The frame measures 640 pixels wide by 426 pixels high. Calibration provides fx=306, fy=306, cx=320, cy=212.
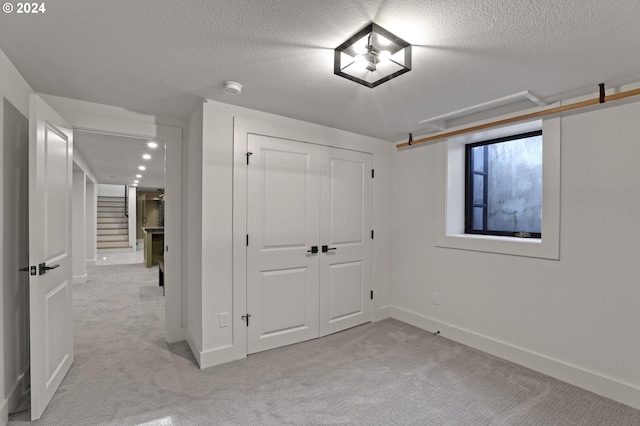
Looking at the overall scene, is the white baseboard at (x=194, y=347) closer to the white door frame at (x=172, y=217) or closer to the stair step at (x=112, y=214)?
the white door frame at (x=172, y=217)

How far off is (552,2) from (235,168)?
2.30m

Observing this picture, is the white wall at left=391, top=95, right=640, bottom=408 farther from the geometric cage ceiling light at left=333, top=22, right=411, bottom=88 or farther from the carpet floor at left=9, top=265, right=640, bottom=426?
the geometric cage ceiling light at left=333, top=22, right=411, bottom=88

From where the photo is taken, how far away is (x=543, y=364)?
2500 millimetres

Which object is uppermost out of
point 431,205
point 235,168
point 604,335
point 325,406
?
point 235,168

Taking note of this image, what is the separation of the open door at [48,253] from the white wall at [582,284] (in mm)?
3386

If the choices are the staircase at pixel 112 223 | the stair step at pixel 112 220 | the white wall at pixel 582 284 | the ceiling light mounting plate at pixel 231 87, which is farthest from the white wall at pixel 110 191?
the white wall at pixel 582 284

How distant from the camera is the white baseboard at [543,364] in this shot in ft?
6.97

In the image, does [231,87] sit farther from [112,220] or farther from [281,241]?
[112,220]

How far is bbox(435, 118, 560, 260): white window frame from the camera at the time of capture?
2.47 meters

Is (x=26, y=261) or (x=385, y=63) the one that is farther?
(x=26, y=261)

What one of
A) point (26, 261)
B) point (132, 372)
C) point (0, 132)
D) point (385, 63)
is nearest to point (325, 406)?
point (132, 372)

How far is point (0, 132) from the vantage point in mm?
1812

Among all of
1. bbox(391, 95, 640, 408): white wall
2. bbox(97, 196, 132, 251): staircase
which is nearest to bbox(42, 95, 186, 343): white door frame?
bbox(391, 95, 640, 408): white wall

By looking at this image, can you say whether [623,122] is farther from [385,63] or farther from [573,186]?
[385,63]
